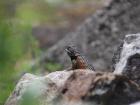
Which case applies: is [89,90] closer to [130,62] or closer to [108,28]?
[130,62]

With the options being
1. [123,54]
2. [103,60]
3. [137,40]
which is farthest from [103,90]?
[103,60]

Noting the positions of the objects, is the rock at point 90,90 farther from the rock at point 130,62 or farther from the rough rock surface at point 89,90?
the rock at point 130,62

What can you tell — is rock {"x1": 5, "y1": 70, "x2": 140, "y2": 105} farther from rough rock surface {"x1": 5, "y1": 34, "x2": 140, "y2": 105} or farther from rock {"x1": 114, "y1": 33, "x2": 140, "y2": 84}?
rock {"x1": 114, "y1": 33, "x2": 140, "y2": 84}

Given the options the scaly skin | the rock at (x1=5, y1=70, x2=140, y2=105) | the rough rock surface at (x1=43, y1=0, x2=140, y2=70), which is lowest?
the rock at (x1=5, y1=70, x2=140, y2=105)

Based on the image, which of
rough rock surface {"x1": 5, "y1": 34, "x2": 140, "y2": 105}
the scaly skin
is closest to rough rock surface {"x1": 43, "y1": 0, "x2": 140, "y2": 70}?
the scaly skin

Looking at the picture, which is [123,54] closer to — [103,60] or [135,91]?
[135,91]

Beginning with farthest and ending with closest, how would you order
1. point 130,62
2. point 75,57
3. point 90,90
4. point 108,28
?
point 108,28 < point 75,57 < point 130,62 < point 90,90

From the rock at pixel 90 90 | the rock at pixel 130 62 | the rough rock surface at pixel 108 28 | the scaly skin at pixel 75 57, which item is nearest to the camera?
the rock at pixel 90 90

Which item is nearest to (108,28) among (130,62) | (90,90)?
(130,62)

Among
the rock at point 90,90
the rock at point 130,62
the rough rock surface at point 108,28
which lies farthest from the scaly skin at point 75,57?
the rough rock surface at point 108,28
